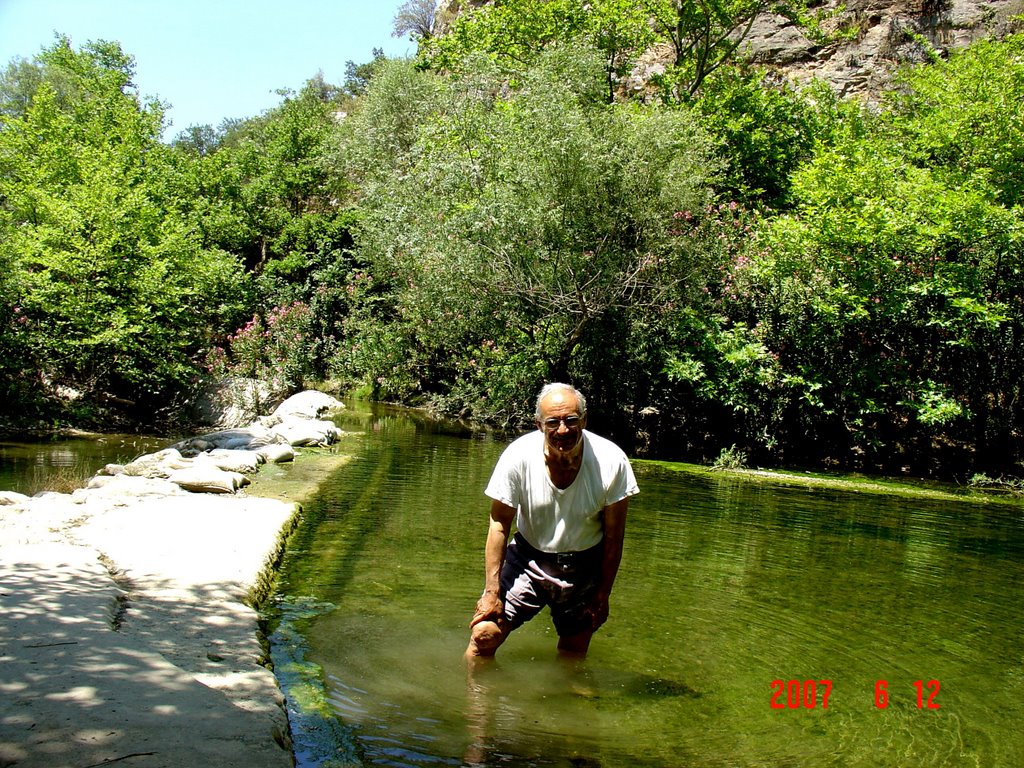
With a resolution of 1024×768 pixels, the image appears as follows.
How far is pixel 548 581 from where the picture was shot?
488 cm

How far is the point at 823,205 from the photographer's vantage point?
18.4 metres

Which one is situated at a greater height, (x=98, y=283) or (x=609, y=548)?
(x=98, y=283)

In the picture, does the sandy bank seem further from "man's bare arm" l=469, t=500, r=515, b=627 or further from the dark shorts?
the dark shorts

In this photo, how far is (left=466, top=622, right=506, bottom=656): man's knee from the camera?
16.3 ft

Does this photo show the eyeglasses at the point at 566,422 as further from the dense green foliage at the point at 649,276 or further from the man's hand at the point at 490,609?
the dense green foliage at the point at 649,276

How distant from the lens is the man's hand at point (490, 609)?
4.82 m

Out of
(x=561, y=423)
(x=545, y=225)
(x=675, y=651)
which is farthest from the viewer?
(x=545, y=225)

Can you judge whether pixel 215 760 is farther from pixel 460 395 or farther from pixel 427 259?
pixel 460 395

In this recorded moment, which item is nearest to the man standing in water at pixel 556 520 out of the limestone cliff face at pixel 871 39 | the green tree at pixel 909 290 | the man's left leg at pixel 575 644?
the man's left leg at pixel 575 644
